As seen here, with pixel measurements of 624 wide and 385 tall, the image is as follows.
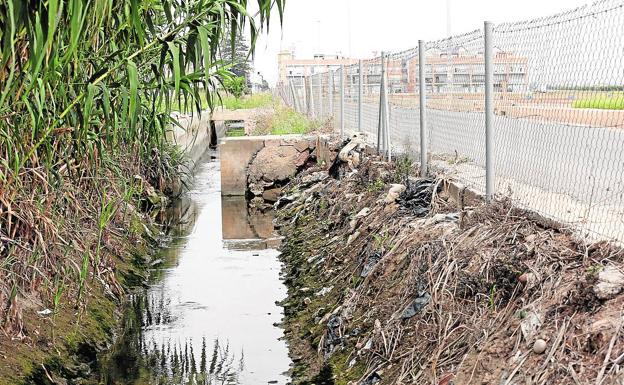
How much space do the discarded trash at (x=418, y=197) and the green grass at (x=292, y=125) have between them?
40.4 ft

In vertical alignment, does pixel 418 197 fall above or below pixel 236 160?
above

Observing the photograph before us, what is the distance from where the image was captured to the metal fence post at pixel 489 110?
700 centimetres

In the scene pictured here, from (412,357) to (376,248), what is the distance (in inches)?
99.3

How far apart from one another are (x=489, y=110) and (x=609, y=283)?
107 inches

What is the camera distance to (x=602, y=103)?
17.2 feet

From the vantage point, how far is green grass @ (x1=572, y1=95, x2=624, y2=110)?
5.04 m

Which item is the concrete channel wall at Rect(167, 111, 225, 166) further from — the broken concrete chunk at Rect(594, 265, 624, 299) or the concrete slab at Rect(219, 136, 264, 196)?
the broken concrete chunk at Rect(594, 265, 624, 299)

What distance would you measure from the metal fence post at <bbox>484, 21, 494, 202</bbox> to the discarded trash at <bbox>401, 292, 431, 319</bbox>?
1.19m

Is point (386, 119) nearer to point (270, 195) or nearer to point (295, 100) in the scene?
point (270, 195)

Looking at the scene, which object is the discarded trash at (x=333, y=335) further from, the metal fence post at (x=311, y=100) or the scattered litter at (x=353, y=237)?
the metal fence post at (x=311, y=100)

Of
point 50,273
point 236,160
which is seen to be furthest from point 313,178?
point 50,273

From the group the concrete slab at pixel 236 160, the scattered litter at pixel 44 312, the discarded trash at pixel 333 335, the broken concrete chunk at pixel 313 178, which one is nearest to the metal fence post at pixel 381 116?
the broken concrete chunk at pixel 313 178

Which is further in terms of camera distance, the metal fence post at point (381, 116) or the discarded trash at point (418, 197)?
the metal fence post at point (381, 116)

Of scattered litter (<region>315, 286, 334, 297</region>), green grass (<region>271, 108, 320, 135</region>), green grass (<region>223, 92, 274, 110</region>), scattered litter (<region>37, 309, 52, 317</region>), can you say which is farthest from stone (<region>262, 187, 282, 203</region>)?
green grass (<region>223, 92, 274, 110</region>)
